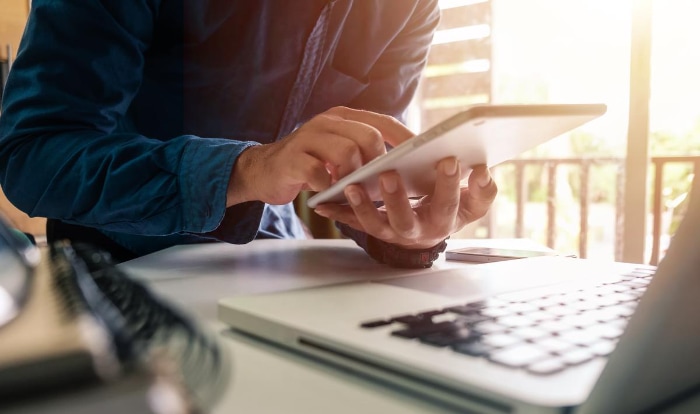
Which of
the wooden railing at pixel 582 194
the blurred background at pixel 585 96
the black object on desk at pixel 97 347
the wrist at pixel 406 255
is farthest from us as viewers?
the wooden railing at pixel 582 194

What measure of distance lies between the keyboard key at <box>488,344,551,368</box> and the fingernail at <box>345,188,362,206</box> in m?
0.33

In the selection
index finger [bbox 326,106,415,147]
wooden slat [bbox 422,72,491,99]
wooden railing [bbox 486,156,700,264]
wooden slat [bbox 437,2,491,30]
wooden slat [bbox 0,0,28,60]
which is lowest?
wooden railing [bbox 486,156,700,264]

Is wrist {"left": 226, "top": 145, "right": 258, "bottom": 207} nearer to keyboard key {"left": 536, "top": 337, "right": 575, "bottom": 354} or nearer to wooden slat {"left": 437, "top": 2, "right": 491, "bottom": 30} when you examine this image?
keyboard key {"left": 536, "top": 337, "right": 575, "bottom": 354}

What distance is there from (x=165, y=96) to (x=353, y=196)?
0.46 m

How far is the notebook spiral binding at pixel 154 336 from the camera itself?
160 mm

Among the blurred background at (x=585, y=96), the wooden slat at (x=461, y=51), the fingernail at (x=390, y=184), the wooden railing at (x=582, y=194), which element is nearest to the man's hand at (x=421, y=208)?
the fingernail at (x=390, y=184)

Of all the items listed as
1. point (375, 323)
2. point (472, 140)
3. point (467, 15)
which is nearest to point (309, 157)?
point (472, 140)

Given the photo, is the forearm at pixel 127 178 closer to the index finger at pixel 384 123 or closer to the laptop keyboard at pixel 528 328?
the index finger at pixel 384 123

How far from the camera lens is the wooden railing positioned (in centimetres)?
277

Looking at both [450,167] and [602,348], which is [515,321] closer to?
[602,348]

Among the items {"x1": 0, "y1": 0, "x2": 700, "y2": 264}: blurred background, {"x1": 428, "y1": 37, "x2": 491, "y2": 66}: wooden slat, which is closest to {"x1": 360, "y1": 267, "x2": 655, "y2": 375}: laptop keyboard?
{"x1": 0, "y1": 0, "x2": 700, "y2": 264}: blurred background

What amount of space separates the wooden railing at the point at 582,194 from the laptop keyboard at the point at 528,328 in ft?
8.24

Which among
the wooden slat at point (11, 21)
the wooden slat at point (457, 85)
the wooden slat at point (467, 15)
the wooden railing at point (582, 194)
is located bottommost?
the wooden railing at point (582, 194)

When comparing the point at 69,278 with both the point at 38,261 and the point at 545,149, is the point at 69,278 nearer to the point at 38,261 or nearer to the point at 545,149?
the point at 38,261
